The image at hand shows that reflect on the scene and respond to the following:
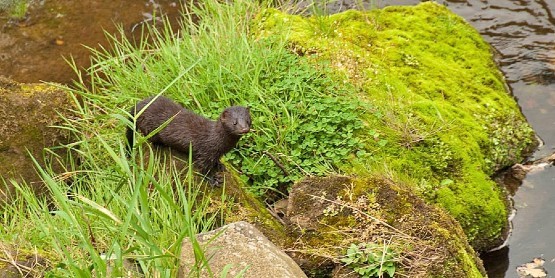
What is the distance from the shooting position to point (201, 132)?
223 inches

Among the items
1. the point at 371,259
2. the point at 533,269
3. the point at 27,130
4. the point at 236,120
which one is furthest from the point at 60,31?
the point at 533,269

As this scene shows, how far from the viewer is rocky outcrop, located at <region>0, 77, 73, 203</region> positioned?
600cm

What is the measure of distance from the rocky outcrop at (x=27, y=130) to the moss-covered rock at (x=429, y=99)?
80.1 inches

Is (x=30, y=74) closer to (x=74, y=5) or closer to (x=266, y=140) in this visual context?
(x=74, y=5)

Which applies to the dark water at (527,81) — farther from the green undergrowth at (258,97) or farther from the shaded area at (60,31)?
the shaded area at (60,31)

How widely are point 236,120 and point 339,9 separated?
382 centimetres

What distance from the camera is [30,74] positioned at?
8406 mm

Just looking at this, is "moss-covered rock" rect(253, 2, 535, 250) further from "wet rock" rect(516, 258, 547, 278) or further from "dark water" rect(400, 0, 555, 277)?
"wet rock" rect(516, 258, 547, 278)

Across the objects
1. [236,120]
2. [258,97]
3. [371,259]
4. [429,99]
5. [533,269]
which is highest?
[236,120]

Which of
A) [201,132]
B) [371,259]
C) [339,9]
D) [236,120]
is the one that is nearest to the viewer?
[371,259]

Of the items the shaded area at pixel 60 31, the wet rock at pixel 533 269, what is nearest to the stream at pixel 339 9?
the shaded area at pixel 60 31

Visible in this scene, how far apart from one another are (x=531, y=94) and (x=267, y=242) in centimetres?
425

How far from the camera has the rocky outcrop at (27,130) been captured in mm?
6004

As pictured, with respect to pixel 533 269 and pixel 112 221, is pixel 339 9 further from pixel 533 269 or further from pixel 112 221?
pixel 112 221
